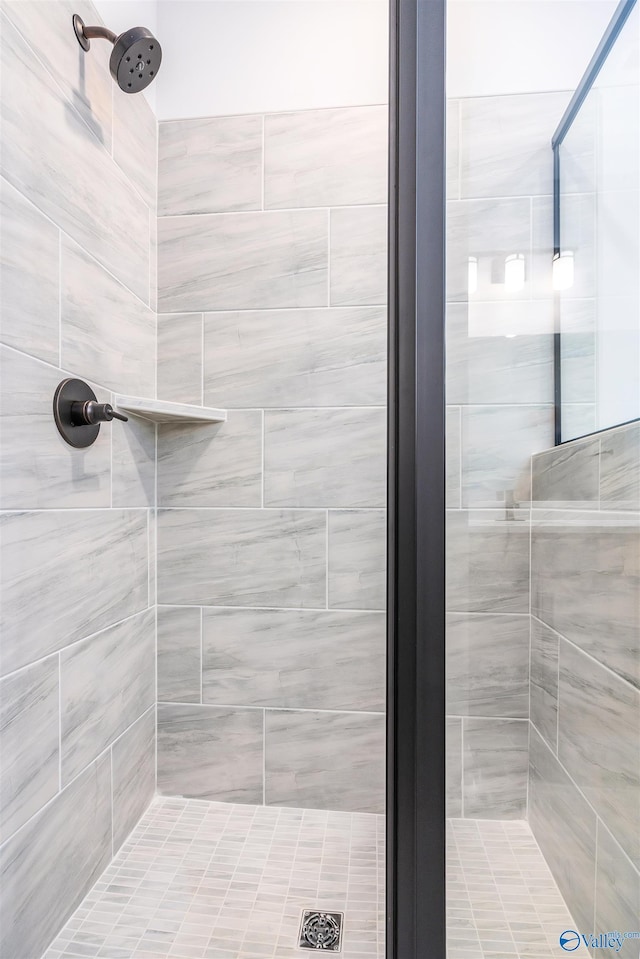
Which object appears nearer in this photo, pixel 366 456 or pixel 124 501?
pixel 124 501

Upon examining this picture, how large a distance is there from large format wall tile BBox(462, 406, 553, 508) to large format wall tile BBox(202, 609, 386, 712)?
107cm

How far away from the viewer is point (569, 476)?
7.1 inches

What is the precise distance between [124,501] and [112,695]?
0.43 m

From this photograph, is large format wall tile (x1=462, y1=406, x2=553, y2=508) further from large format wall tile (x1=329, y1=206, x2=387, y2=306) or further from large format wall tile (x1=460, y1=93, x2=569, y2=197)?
large format wall tile (x1=329, y1=206, x2=387, y2=306)

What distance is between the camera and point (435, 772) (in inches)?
20.9

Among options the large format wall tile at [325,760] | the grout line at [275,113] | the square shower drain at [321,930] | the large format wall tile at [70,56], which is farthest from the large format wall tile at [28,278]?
the square shower drain at [321,930]

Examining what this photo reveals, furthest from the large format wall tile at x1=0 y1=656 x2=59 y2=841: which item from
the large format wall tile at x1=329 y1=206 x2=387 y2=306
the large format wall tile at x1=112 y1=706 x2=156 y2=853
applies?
the large format wall tile at x1=329 y1=206 x2=387 y2=306

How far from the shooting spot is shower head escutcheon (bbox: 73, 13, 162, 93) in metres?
1.05

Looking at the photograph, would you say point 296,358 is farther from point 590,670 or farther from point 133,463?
point 590,670

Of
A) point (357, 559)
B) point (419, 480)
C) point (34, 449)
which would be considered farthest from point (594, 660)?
point (357, 559)

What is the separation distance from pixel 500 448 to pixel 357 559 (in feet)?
3.77

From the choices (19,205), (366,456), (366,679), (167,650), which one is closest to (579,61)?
(19,205)

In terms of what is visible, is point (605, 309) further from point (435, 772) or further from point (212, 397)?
point (212, 397)

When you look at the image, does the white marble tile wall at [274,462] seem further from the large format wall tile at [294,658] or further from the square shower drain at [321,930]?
the square shower drain at [321,930]
